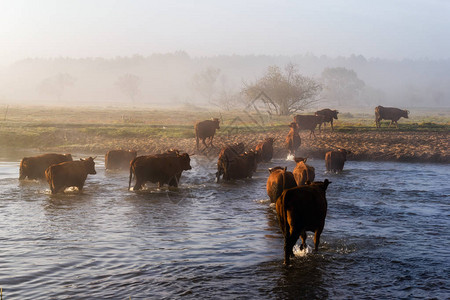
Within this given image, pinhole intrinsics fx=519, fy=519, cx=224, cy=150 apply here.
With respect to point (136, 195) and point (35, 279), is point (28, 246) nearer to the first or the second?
point (35, 279)

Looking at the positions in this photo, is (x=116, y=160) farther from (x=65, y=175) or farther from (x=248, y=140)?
(x=248, y=140)

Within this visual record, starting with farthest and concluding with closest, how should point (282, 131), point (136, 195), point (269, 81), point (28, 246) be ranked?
point (269, 81), point (282, 131), point (136, 195), point (28, 246)

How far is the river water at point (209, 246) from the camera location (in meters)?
8.46

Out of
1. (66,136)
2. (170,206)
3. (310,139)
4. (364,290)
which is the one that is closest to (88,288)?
(364,290)

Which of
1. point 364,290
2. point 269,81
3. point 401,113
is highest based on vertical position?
point 269,81

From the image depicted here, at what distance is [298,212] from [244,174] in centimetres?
1120

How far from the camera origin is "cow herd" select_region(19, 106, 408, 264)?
9406mm

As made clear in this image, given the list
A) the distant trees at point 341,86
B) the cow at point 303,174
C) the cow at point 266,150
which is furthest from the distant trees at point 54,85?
the cow at point 303,174

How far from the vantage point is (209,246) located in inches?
427

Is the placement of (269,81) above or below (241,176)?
above

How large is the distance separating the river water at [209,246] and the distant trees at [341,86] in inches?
5482

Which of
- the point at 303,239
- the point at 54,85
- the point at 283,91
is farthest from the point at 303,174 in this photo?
the point at 54,85

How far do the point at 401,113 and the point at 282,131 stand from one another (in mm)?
10135

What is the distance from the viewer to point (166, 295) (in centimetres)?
813
